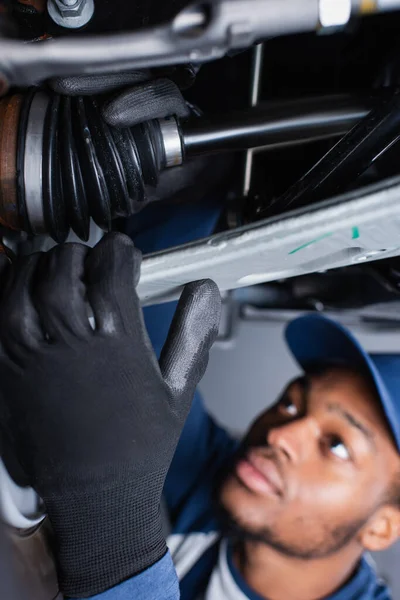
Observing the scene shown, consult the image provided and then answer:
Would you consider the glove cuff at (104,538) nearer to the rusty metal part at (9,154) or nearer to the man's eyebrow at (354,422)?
the rusty metal part at (9,154)

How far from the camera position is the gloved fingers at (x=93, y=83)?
0.34m

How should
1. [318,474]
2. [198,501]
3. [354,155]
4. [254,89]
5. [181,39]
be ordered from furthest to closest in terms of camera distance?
[198,501] < [318,474] < [254,89] < [354,155] < [181,39]

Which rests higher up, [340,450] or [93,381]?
[93,381]

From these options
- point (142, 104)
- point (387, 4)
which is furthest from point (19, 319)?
point (387, 4)

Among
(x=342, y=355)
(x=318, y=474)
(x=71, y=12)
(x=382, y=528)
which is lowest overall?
(x=382, y=528)

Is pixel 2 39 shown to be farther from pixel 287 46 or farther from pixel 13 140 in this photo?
pixel 287 46

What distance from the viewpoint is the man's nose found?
73 centimetres

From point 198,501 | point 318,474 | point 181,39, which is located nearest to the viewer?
point 181,39

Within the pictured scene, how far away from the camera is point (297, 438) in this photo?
0.73m

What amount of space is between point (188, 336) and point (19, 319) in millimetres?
109

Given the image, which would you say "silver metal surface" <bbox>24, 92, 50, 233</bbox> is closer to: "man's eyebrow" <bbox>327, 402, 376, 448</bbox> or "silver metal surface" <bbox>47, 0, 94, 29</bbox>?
"silver metal surface" <bbox>47, 0, 94, 29</bbox>

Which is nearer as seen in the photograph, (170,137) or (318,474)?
(170,137)

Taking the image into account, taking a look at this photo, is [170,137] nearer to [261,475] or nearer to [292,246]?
[292,246]

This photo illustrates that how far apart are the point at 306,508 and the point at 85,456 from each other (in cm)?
47
